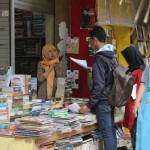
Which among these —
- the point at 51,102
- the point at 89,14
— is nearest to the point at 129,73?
the point at 51,102

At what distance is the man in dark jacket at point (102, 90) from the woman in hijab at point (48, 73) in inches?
45.2

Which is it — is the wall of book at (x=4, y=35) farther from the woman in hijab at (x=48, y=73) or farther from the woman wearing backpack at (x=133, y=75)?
the woman wearing backpack at (x=133, y=75)

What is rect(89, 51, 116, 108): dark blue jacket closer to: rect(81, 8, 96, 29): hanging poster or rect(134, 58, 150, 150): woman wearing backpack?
rect(134, 58, 150, 150): woman wearing backpack

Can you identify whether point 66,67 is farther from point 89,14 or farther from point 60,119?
point 60,119

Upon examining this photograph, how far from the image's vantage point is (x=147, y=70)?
19.4 feet

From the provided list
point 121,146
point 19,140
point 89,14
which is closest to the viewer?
point 19,140

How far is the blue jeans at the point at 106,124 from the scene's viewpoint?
18.9 feet

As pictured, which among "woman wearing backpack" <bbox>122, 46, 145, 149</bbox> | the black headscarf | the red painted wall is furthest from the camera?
the red painted wall

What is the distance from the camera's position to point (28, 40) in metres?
8.10

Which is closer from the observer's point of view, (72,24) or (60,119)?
(60,119)

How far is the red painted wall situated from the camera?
7.88 meters

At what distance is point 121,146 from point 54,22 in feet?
8.09

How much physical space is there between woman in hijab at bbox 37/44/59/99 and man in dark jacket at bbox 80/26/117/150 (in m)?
1.15

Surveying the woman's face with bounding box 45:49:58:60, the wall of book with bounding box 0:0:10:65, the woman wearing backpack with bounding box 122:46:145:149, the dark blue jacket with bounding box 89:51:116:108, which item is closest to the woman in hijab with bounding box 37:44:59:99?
the woman's face with bounding box 45:49:58:60
